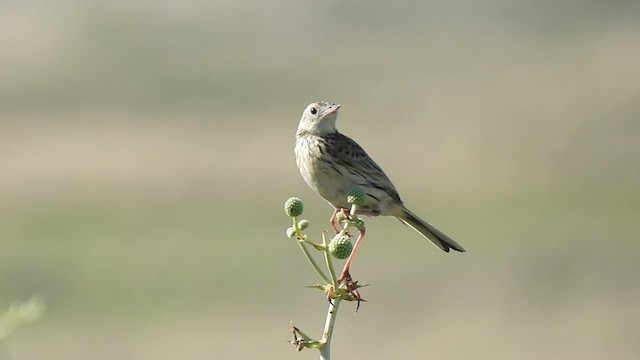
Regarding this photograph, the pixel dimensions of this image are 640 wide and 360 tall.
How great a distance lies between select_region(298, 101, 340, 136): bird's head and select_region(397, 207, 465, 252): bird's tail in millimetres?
742

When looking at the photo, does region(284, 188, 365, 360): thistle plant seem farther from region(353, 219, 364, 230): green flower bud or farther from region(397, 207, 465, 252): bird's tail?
region(397, 207, 465, 252): bird's tail

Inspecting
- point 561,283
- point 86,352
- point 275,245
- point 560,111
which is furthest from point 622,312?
point 560,111

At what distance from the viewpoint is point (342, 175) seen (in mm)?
6090

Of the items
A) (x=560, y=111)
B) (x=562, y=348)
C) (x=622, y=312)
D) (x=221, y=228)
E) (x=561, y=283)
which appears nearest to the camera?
(x=562, y=348)

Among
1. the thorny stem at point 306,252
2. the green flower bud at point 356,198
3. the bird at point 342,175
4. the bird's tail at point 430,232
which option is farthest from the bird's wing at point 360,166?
the thorny stem at point 306,252

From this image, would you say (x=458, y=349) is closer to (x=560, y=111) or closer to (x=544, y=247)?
(x=544, y=247)

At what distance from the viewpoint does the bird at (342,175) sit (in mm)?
5789

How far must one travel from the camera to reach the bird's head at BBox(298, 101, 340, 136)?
665 cm

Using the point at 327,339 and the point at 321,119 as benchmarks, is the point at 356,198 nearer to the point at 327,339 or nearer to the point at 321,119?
the point at 327,339

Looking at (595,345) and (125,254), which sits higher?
(125,254)

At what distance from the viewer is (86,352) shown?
2469 cm

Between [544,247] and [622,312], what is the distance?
5.06 m

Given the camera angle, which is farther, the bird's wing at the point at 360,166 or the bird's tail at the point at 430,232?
the bird's wing at the point at 360,166

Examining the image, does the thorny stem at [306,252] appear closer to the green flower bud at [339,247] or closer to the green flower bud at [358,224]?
the green flower bud at [339,247]
